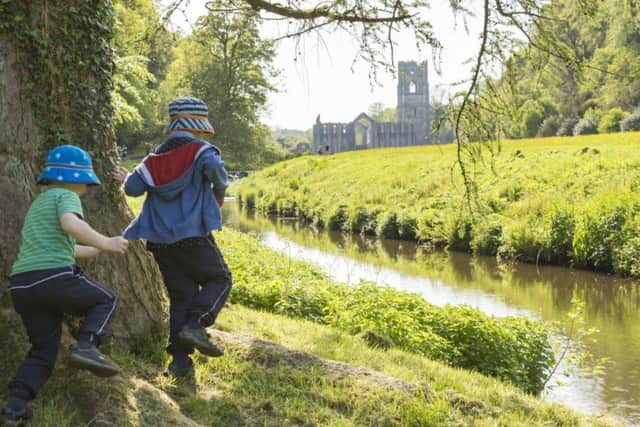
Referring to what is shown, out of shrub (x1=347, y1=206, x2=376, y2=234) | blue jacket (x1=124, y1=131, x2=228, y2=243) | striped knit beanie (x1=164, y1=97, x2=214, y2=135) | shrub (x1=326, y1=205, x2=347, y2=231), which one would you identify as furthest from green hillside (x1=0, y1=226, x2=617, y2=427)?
shrub (x1=326, y1=205, x2=347, y2=231)

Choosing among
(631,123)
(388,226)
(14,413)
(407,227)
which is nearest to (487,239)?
(407,227)

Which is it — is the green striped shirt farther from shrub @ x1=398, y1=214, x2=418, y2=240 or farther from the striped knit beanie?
shrub @ x1=398, y1=214, x2=418, y2=240

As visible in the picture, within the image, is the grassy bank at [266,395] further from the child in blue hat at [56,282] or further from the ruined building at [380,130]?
the ruined building at [380,130]

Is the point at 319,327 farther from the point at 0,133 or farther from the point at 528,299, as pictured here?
the point at 528,299

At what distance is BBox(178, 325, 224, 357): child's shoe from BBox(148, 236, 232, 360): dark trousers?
0.06 metres

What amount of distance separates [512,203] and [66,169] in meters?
15.5

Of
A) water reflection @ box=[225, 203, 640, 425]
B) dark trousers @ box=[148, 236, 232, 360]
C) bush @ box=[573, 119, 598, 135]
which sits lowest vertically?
water reflection @ box=[225, 203, 640, 425]

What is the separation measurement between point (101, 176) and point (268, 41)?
2.95m

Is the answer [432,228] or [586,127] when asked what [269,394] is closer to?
[432,228]

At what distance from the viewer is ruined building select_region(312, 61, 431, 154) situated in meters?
73.8

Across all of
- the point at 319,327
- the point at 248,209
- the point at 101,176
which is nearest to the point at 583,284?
the point at 319,327

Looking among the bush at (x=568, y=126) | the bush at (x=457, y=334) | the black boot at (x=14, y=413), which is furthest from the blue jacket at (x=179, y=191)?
the bush at (x=568, y=126)

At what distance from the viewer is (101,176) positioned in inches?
163

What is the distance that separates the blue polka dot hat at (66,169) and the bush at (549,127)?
4910cm
